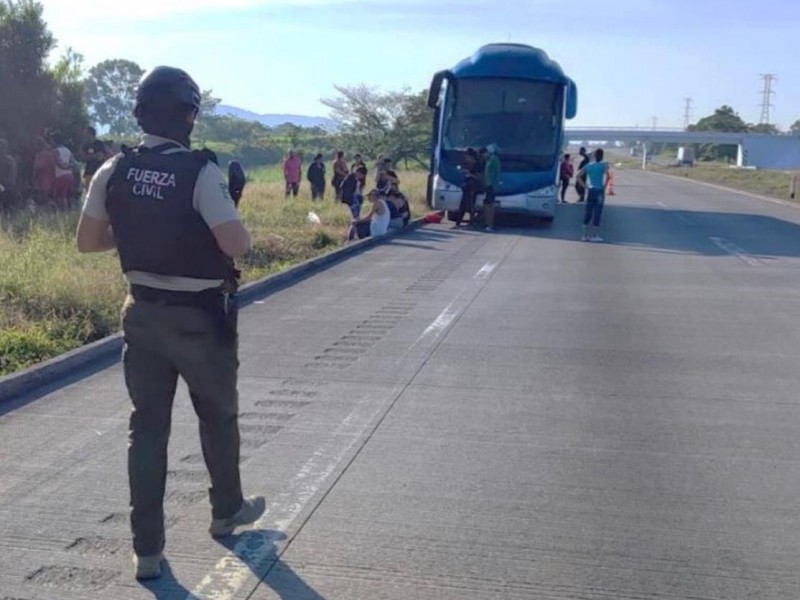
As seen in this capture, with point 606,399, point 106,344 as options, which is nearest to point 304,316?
point 106,344

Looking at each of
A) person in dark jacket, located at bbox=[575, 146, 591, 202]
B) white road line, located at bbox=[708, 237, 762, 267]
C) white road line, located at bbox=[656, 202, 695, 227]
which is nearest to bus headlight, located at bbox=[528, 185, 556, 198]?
white road line, located at bbox=[708, 237, 762, 267]

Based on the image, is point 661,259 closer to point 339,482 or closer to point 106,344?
point 106,344

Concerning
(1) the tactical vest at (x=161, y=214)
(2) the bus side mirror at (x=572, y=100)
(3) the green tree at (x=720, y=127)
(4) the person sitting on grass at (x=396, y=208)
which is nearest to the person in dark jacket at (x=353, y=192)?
(4) the person sitting on grass at (x=396, y=208)

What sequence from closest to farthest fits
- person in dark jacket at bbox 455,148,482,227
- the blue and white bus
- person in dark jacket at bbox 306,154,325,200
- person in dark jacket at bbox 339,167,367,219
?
person in dark jacket at bbox 339,167,367,219, person in dark jacket at bbox 455,148,482,227, the blue and white bus, person in dark jacket at bbox 306,154,325,200

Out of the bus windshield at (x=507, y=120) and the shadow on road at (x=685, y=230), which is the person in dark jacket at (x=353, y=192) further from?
the shadow on road at (x=685, y=230)

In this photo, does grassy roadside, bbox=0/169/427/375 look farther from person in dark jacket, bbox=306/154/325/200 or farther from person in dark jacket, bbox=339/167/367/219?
person in dark jacket, bbox=306/154/325/200

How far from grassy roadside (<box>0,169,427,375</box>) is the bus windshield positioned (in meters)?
3.73

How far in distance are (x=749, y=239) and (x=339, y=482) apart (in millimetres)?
17290

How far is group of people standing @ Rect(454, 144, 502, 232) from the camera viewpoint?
73.9ft

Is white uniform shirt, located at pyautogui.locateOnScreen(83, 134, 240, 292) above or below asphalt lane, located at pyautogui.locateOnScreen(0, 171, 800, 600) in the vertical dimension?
above

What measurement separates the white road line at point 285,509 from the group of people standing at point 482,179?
14.9m

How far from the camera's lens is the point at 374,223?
20062mm

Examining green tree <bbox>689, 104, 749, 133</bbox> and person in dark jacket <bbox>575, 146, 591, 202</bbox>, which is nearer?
person in dark jacket <bbox>575, 146, 591, 202</bbox>

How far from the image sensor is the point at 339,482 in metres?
5.83
